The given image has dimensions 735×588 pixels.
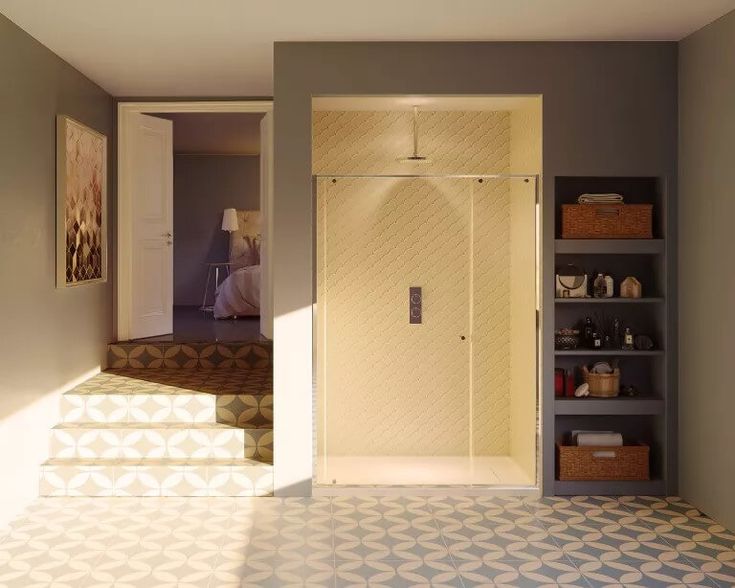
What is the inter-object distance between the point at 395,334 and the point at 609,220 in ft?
4.89

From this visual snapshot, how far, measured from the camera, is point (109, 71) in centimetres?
636

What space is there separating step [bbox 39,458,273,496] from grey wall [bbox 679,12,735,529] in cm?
244

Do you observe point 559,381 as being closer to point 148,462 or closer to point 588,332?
point 588,332

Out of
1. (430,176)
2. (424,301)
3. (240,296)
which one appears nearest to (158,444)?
(424,301)

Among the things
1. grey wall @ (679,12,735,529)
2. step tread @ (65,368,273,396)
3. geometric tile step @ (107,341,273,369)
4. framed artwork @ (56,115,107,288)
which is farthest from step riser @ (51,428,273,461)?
grey wall @ (679,12,735,529)

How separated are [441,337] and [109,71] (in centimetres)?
288

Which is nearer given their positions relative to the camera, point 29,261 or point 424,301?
point 29,261

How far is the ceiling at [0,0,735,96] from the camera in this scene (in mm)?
4621

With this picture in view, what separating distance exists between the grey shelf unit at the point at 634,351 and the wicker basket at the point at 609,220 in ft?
0.15

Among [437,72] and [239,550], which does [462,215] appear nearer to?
[437,72]

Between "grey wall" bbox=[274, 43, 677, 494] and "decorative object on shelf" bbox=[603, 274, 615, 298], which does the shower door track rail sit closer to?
"grey wall" bbox=[274, 43, 677, 494]

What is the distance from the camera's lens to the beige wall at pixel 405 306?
5.66 meters

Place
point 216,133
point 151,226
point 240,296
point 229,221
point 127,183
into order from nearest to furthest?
point 127,183 < point 151,226 < point 240,296 < point 216,133 < point 229,221

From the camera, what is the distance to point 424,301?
5.89 m
